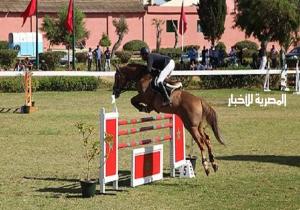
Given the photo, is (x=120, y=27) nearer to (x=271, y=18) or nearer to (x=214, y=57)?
(x=271, y=18)

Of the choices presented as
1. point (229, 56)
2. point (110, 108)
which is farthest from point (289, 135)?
point (229, 56)

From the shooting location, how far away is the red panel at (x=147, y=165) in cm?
1299

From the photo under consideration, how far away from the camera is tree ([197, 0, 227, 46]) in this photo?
209ft

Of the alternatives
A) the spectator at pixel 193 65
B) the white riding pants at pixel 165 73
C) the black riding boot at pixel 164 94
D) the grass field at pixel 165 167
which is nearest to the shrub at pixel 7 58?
the spectator at pixel 193 65

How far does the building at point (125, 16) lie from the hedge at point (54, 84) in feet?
107

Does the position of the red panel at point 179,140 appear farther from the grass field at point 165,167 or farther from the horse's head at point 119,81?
the horse's head at point 119,81

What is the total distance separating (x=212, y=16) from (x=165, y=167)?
48925 mm

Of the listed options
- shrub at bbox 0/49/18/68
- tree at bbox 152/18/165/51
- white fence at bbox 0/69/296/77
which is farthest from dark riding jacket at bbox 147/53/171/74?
tree at bbox 152/18/165/51

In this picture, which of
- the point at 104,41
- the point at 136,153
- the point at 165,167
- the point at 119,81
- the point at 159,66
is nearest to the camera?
the point at 136,153

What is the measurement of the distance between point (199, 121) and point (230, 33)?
202ft

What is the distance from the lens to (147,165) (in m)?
13.3

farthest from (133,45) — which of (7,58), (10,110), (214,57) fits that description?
(10,110)

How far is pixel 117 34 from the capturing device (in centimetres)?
7025

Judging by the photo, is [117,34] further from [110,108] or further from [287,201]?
[287,201]
